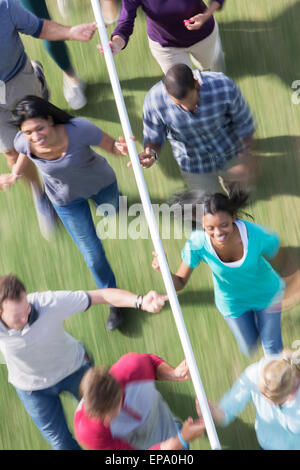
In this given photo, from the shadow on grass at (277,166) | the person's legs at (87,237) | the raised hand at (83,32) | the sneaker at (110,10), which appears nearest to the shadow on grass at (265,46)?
the shadow on grass at (277,166)

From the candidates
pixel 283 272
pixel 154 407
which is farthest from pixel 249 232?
pixel 154 407

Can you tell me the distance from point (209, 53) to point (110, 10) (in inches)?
44.5

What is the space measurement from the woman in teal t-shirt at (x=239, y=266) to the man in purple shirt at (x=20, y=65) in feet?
4.34

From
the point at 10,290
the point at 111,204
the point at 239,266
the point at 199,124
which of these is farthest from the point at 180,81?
the point at 10,290

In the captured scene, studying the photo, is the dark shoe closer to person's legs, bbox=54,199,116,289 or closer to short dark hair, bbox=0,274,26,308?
person's legs, bbox=54,199,116,289

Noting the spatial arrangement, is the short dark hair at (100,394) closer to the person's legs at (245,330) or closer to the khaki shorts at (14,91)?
the person's legs at (245,330)

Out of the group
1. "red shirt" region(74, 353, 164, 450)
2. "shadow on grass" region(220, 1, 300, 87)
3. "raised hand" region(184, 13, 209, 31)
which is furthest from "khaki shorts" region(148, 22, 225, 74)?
"red shirt" region(74, 353, 164, 450)

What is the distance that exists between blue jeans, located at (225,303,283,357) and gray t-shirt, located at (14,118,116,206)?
1190mm

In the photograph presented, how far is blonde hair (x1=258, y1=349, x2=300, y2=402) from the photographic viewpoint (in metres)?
3.06

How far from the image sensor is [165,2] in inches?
145

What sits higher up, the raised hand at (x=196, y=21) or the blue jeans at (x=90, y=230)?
the raised hand at (x=196, y=21)

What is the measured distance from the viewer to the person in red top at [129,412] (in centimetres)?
298

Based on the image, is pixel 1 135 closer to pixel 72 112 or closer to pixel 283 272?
pixel 72 112
